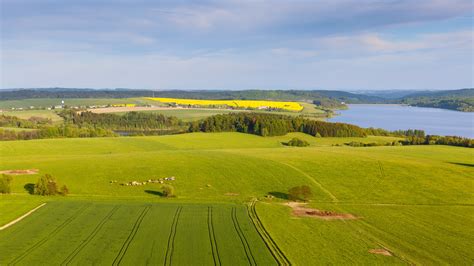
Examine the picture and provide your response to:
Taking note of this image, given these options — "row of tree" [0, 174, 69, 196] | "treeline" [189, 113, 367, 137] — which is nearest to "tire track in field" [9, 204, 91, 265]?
"row of tree" [0, 174, 69, 196]

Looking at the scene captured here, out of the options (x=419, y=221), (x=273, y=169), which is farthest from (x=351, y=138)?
(x=419, y=221)

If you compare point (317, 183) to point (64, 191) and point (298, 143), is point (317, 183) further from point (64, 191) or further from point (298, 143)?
point (298, 143)

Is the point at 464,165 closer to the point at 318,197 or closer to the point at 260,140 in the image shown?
the point at 318,197

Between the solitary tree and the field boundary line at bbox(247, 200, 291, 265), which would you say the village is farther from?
the field boundary line at bbox(247, 200, 291, 265)

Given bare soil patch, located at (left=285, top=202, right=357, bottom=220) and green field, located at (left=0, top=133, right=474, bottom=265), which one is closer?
green field, located at (left=0, top=133, right=474, bottom=265)

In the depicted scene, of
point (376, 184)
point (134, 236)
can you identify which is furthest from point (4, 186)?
point (376, 184)
